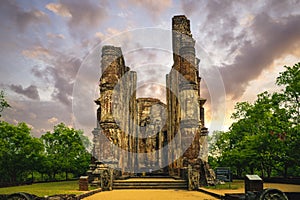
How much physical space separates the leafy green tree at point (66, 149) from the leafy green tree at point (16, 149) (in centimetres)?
361

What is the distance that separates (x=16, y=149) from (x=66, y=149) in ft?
20.9

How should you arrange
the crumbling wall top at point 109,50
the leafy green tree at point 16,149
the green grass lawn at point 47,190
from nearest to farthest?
the green grass lawn at point 47,190 → the crumbling wall top at point 109,50 → the leafy green tree at point 16,149

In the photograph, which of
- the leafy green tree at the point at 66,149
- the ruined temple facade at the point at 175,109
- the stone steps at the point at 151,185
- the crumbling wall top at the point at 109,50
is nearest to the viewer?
the stone steps at the point at 151,185

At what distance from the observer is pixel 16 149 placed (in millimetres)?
26266

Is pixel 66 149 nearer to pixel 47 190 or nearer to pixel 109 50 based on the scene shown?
pixel 109 50

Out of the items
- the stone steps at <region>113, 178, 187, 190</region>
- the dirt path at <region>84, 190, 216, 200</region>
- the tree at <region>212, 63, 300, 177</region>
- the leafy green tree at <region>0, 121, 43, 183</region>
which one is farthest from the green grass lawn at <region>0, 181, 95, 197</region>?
the tree at <region>212, 63, 300, 177</region>

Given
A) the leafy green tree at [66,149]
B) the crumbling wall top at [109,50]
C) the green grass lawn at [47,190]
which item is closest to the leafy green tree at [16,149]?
the leafy green tree at [66,149]

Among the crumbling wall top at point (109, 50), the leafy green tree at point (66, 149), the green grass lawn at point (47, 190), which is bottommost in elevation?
the green grass lawn at point (47, 190)

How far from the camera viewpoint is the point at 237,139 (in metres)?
28.9

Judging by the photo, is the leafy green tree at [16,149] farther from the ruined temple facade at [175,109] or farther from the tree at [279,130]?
the tree at [279,130]

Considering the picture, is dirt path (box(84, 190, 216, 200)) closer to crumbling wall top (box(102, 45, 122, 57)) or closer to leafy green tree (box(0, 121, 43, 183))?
crumbling wall top (box(102, 45, 122, 57))

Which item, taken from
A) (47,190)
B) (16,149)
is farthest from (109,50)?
(16,149)

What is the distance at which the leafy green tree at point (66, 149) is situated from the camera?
30484 millimetres

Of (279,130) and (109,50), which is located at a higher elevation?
(109,50)
